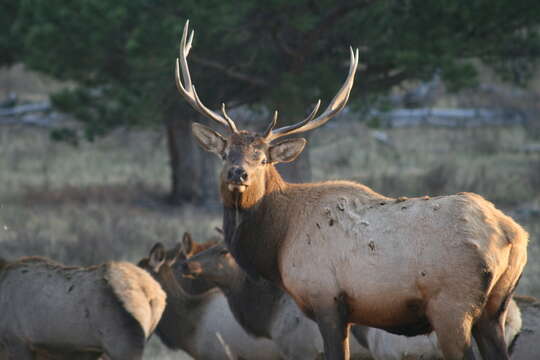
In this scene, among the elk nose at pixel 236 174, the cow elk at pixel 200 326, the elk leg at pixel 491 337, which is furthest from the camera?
the cow elk at pixel 200 326

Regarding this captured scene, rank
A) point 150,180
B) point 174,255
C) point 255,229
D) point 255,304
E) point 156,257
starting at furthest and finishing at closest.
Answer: point 150,180 < point 174,255 < point 156,257 < point 255,304 < point 255,229

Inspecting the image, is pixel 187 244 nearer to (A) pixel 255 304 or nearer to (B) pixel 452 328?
(A) pixel 255 304

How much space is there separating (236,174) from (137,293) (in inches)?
76.1

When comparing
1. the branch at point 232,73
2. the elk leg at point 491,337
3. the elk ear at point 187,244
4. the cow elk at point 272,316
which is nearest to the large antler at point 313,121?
the cow elk at point 272,316

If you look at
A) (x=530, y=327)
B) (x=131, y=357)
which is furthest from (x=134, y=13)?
(x=530, y=327)

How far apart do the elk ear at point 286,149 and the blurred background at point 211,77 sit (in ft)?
13.9

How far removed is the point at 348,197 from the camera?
19.2 ft

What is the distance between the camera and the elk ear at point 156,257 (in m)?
8.95

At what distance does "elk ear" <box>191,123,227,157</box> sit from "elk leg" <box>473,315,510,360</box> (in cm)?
213

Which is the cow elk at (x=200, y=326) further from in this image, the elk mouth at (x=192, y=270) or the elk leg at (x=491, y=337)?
the elk leg at (x=491, y=337)

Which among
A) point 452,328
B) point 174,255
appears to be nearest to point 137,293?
point 174,255

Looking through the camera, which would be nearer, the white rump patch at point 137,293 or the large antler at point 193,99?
the large antler at point 193,99

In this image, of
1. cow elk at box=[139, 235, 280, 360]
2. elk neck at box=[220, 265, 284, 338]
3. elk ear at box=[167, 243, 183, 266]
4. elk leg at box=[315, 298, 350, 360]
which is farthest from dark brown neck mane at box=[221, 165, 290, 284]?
elk ear at box=[167, 243, 183, 266]

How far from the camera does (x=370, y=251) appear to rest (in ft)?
17.7
